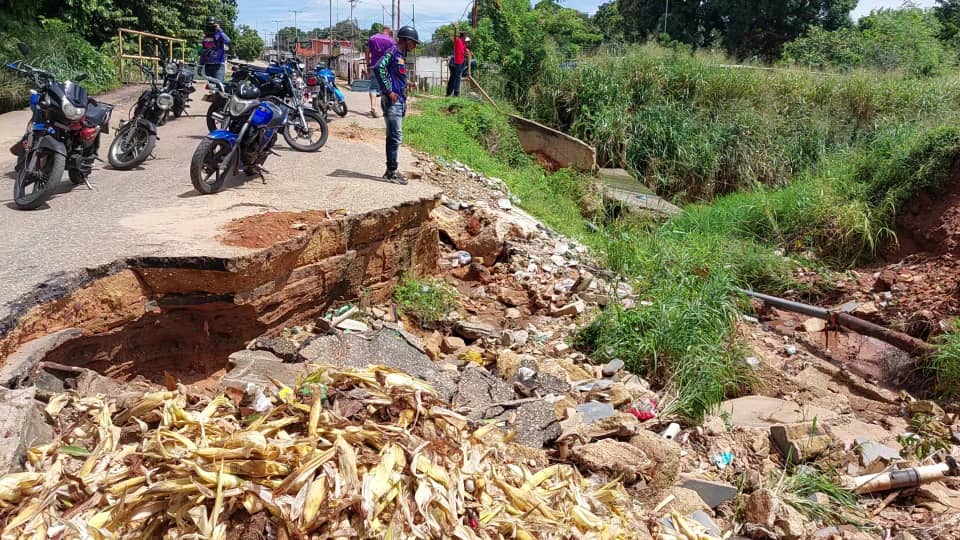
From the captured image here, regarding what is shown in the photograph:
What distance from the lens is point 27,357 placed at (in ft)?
10.7

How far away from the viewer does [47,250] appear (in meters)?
4.17

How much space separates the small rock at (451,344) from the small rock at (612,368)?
1.11 meters

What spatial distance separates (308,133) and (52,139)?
3.23 meters

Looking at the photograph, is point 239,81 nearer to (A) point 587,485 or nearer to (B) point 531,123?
(B) point 531,123

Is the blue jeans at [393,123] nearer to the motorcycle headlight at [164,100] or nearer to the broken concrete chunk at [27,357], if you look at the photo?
the motorcycle headlight at [164,100]

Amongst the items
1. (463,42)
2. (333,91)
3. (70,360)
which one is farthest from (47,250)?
(463,42)

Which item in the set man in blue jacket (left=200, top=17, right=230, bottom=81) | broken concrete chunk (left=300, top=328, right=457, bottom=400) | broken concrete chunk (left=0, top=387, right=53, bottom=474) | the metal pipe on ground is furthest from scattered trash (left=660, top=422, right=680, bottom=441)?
man in blue jacket (left=200, top=17, right=230, bottom=81)

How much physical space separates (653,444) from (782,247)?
6.59 metres

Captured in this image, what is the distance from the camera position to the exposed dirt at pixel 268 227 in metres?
4.42

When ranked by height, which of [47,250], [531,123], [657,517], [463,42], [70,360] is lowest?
[657,517]

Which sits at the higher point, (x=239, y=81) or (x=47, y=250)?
(x=239, y=81)

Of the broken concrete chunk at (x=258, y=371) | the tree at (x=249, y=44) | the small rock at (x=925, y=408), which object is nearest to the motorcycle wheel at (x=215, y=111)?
the broken concrete chunk at (x=258, y=371)

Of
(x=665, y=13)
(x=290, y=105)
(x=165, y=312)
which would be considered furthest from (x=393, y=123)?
(x=665, y=13)

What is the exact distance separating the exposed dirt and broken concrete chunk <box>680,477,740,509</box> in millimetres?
2893
